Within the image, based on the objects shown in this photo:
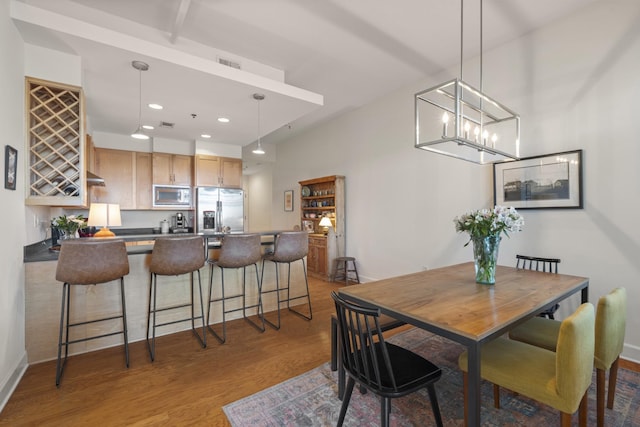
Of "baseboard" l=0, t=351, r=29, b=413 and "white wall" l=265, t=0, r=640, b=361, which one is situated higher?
"white wall" l=265, t=0, r=640, b=361

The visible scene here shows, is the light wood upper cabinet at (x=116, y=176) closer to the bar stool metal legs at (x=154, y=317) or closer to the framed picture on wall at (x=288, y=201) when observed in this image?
the bar stool metal legs at (x=154, y=317)

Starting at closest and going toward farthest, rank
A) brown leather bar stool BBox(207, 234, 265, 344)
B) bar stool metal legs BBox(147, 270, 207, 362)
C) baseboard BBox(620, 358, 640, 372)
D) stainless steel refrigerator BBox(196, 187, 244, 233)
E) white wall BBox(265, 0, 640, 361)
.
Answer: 1. baseboard BBox(620, 358, 640, 372)
2. white wall BBox(265, 0, 640, 361)
3. bar stool metal legs BBox(147, 270, 207, 362)
4. brown leather bar stool BBox(207, 234, 265, 344)
5. stainless steel refrigerator BBox(196, 187, 244, 233)

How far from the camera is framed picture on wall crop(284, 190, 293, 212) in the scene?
280 inches

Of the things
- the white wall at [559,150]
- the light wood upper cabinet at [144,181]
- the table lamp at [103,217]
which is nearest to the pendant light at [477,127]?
the white wall at [559,150]

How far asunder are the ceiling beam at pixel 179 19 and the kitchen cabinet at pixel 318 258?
3735mm

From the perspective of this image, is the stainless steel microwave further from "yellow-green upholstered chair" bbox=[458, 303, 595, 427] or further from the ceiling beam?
"yellow-green upholstered chair" bbox=[458, 303, 595, 427]

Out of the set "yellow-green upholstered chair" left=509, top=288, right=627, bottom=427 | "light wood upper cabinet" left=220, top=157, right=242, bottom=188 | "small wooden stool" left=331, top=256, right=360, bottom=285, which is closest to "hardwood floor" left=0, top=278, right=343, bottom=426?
"yellow-green upholstered chair" left=509, top=288, right=627, bottom=427

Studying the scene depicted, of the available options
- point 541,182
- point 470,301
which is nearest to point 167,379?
point 470,301

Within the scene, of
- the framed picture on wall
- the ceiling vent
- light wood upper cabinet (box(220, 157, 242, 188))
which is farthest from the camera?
the framed picture on wall

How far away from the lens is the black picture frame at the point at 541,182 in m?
2.78

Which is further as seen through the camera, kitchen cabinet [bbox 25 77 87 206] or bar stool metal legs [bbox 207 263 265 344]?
bar stool metal legs [bbox 207 263 265 344]

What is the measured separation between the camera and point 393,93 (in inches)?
179

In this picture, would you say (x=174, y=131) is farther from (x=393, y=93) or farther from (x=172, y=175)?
(x=393, y=93)

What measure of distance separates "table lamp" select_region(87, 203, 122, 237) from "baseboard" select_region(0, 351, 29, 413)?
1.57 m
